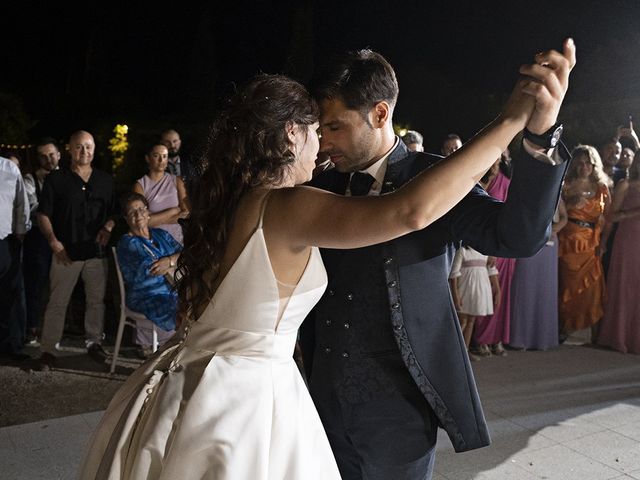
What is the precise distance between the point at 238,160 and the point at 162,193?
441 centimetres

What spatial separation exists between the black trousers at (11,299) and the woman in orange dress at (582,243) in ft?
17.1

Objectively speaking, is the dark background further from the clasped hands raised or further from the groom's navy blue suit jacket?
the clasped hands raised

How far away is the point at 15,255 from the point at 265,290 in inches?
187

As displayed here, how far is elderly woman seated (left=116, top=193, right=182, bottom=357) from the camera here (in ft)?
17.2

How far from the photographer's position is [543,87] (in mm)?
1440

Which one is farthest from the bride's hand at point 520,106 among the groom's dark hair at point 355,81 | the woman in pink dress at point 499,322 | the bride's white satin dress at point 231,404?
the woman in pink dress at point 499,322

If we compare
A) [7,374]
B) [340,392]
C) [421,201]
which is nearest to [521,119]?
[421,201]

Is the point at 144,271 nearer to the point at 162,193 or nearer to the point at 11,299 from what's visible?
the point at 162,193

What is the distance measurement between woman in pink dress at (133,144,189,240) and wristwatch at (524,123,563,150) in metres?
4.62

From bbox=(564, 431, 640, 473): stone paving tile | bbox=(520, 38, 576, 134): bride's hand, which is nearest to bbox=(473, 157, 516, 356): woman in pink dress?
bbox=(564, 431, 640, 473): stone paving tile

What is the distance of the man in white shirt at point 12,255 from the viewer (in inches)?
213

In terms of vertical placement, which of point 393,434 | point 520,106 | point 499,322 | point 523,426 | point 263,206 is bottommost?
point 523,426

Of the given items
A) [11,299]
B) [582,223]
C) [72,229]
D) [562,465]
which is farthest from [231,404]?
[582,223]

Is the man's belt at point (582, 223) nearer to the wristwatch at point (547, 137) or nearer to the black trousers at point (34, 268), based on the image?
the black trousers at point (34, 268)
